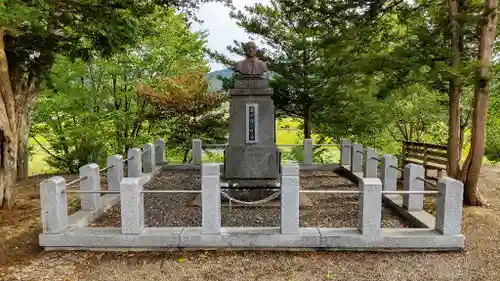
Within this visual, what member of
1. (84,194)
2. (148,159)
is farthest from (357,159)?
(84,194)

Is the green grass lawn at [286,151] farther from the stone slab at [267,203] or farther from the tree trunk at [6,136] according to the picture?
the tree trunk at [6,136]

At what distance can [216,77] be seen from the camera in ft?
58.0

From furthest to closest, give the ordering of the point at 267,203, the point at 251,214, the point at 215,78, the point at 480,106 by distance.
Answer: the point at 215,78
the point at 267,203
the point at 480,106
the point at 251,214

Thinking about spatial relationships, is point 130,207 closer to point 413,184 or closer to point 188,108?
point 413,184

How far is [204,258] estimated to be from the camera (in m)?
5.31

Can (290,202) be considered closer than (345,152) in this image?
Yes

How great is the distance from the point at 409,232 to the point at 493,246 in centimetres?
142

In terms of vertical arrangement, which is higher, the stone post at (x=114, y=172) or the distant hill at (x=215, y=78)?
the distant hill at (x=215, y=78)

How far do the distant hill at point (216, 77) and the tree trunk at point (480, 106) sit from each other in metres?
9.23

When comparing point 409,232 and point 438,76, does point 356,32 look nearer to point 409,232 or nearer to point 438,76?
point 438,76

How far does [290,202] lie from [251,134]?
9.66ft

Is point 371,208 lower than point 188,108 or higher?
lower

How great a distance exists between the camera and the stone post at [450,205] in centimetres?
541

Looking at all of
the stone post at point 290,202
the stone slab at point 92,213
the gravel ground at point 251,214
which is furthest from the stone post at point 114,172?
the stone post at point 290,202
